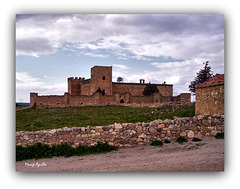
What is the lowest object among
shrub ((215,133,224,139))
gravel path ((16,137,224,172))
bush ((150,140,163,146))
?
gravel path ((16,137,224,172))

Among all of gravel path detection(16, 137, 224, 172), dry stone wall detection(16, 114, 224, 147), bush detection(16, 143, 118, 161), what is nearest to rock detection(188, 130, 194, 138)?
dry stone wall detection(16, 114, 224, 147)

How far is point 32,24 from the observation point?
20.4ft

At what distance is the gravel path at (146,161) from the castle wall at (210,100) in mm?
1375

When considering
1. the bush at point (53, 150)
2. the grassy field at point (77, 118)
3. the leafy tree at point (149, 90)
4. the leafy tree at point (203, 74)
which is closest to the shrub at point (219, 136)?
the leafy tree at point (203, 74)

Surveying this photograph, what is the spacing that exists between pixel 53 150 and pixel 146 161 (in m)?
2.45

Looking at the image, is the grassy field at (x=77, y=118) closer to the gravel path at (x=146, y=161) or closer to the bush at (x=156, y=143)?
the gravel path at (x=146, y=161)

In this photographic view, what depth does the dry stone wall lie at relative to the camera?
5.62m

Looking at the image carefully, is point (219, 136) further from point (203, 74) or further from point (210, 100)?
point (203, 74)

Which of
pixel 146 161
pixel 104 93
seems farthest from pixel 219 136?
pixel 104 93

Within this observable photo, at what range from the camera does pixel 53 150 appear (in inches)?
218

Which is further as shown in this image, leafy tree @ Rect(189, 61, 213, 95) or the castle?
the castle

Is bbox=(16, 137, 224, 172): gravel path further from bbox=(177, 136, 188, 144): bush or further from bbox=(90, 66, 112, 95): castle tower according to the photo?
bbox=(90, 66, 112, 95): castle tower

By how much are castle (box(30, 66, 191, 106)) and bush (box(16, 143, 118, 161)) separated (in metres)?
14.4
